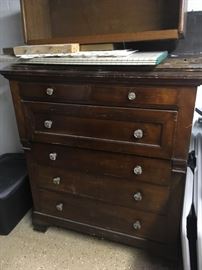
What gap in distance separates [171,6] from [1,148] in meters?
1.59

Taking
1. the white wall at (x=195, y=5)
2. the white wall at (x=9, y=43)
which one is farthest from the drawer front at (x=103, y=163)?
the white wall at (x=195, y=5)

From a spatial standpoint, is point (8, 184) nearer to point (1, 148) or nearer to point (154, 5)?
point (1, 148)

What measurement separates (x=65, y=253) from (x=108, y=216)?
0.35 metres

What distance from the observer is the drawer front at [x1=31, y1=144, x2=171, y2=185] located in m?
1.12

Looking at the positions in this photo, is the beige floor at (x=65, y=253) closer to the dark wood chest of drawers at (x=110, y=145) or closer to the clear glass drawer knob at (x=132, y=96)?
the dark wood chest of drawers at (x=110, y=145)

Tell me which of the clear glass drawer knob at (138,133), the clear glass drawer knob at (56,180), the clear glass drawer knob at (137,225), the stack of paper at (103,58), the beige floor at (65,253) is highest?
the stack of paper at (103,58)

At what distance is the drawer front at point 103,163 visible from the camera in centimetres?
112

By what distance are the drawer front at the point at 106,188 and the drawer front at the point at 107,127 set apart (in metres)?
0.19

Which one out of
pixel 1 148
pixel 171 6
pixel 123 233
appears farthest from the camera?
pixel 1 148

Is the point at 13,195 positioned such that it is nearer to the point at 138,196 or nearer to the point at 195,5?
the point at 138,196

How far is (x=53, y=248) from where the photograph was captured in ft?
4.76

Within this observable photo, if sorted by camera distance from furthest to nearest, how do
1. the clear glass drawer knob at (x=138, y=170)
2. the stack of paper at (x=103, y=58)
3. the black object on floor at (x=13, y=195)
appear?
the black object on floor at (x=13, y=195) → the clear glass drawer knob at (x=138, y=170) → the stack of paper at (x=103, y=58)

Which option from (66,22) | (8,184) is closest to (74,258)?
(8,184)

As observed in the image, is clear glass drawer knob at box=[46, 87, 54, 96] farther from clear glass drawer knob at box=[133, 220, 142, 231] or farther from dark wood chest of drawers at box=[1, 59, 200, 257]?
clear glass drawer knob at box=[133, 220, 142, 231]
